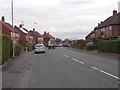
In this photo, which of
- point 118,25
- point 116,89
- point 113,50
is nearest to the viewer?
point 116,89

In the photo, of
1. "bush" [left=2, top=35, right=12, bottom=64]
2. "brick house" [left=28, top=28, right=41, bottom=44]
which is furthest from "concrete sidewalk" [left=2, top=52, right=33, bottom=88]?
"brick house" [left=28, top=28, right=41, bottom=44]

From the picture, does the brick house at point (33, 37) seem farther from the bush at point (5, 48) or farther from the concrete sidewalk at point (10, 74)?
the concrete sidewalk at point (10, 74)

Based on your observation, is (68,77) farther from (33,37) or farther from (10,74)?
(33,37)

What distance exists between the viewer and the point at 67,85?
12836mm

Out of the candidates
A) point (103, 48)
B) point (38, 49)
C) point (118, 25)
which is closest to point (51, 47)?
point (118, 25)

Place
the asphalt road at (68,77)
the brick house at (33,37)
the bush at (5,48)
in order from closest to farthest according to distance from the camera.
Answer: the asphalt road at (68,77) < the bush at (5,48) < the brick house at (33,37)

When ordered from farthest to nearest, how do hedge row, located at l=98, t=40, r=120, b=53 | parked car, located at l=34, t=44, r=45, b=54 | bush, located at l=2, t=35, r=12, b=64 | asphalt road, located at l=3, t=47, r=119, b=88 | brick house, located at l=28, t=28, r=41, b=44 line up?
brick house, located at l=28, t=28, r=41, b=44, parked car, located at l=34, t=44, r=45, b=54, hedge row, located at l=98, t=40, r=120, b=53, bush, located at l=2, t=35, r=12, b=64, asphalt road, located at l=3, t=47, r=119, b=88

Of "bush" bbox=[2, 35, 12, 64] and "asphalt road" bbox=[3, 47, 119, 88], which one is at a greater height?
"bush" bbox=[2, 35, 12, 64]

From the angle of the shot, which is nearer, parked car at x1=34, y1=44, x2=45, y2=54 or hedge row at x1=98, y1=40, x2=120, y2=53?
hedge row at x1=98, y1=40, x2=120, y2=53

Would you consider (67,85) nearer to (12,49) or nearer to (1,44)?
(1,44)

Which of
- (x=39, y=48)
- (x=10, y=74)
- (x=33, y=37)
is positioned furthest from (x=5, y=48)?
(x=33, y=37)

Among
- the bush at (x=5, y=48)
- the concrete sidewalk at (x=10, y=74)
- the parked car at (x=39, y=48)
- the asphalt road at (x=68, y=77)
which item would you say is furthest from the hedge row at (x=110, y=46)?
the concrete sidewalk at (x=10, y=74)

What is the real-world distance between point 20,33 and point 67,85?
109 metres

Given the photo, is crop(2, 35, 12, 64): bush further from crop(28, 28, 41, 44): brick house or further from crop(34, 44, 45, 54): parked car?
crop(28, 28, 41, 44): brick house
